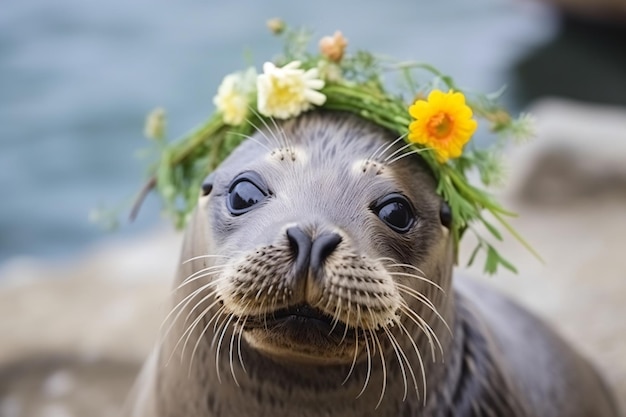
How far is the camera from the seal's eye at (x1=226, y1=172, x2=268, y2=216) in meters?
1.95

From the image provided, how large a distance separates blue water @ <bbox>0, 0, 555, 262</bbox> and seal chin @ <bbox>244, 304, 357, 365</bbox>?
4561 mm

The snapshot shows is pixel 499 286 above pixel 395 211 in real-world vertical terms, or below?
below

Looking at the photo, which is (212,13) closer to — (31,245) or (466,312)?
(31,245)

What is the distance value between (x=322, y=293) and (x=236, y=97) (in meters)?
0.67

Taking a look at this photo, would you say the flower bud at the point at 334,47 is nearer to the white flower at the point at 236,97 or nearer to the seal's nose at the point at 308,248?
the white flower at the point at 236,97

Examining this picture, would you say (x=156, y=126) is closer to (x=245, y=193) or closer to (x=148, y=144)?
(x=245, y=193)

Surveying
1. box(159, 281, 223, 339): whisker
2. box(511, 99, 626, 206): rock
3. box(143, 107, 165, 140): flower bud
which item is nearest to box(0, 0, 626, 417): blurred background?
box(511, 99, 626, 206): rock

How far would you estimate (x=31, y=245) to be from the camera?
6.22 metres

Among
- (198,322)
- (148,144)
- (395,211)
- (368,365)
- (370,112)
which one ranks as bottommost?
(368,365)

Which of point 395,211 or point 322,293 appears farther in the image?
point 395,211

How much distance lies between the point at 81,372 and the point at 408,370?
203cm

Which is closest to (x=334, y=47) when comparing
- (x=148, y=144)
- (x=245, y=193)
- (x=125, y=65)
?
(x=245, y=193)

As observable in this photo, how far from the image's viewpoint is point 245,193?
1968 millimetres

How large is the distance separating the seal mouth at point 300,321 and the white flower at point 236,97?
1.94 feet
